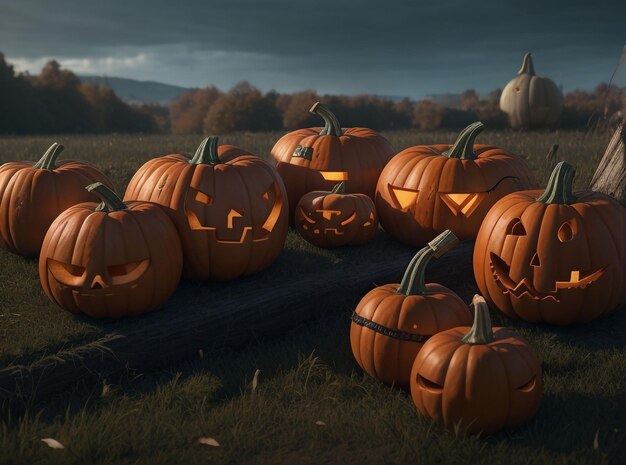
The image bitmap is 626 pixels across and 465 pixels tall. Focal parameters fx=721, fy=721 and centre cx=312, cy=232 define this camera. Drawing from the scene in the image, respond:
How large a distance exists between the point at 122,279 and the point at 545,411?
10.3ft

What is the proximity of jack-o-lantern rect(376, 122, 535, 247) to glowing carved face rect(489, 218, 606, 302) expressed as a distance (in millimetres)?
1124

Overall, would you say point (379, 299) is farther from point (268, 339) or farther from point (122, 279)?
point (122, 279)

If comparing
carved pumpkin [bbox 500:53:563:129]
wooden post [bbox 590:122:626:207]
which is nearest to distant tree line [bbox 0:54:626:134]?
carved pumpkin [bbox 500:53:563:129]

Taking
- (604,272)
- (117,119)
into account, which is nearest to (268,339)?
(604,272)

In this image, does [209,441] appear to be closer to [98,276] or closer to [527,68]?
[98,276]

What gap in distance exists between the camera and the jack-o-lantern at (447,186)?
6.91m

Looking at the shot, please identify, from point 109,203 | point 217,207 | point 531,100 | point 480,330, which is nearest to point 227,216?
point 217,207

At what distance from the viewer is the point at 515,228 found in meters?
5.90

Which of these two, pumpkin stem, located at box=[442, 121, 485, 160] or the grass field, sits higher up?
pumpkin stem, located at box=[442, 121, 485, 160]

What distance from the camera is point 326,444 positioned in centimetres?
414

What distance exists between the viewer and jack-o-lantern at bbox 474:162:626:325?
5676 mm

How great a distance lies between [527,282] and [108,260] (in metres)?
3.28

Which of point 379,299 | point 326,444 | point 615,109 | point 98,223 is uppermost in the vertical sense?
point 615,109

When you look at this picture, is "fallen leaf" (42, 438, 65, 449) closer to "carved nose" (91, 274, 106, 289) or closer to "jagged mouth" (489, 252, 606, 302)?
"carved nose" (91, 274, 106, 289)
